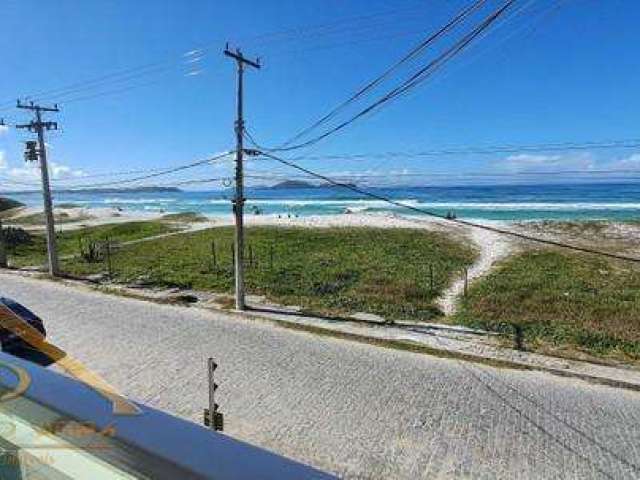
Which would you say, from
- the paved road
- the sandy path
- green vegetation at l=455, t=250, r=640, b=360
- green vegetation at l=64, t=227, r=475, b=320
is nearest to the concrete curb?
the paved road

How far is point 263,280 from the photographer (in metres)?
25.0

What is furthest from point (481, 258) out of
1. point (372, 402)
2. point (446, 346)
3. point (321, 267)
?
point (372, 402)

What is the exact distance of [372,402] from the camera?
11758mm

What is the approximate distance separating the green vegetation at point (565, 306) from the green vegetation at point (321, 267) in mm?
2121

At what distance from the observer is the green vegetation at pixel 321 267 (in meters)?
21.5

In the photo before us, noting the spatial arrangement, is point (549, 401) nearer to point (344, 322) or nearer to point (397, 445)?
point (397, 445)

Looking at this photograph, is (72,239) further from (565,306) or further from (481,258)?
(565,306)

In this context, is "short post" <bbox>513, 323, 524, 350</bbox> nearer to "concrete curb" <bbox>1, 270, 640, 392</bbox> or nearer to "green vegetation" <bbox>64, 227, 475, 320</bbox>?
"concrete curb" <bbox>1, 270, 640, 392</bbox>

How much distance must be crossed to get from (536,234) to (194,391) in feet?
146

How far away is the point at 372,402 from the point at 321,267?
17.3 meters

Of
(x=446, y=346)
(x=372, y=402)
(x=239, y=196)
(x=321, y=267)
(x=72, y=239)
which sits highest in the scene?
(x=239, y=196)

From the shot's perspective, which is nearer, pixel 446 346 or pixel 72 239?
pixel 446 346

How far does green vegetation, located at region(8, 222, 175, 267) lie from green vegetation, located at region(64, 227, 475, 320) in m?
3.80

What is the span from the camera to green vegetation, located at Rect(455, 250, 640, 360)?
634 inches
